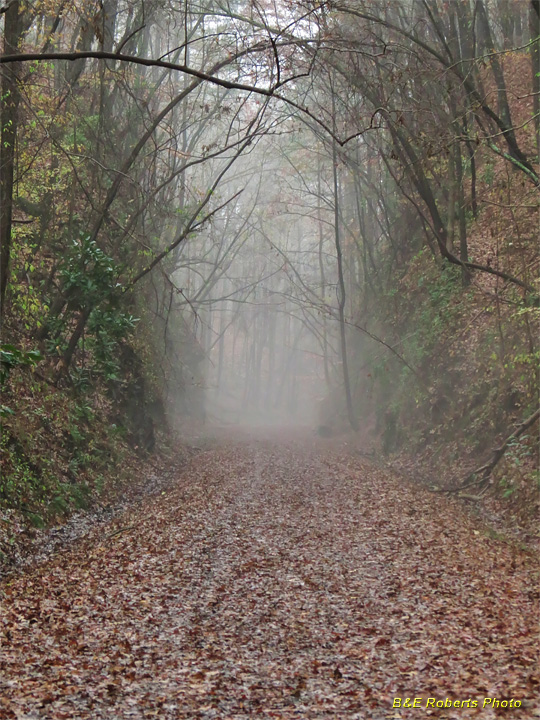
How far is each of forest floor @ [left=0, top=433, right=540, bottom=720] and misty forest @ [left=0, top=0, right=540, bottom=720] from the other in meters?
0.03

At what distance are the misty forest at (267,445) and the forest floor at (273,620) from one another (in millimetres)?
31

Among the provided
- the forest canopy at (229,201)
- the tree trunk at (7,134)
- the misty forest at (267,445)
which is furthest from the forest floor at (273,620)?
the tree trunk at (7,134)

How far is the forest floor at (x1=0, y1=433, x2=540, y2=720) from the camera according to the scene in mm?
4117

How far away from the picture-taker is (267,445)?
22516 millimetres

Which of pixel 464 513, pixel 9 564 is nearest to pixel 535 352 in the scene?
pixel 464 513

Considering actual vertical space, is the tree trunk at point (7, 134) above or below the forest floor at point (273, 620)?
above

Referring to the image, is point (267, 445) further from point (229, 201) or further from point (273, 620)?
point (273, 620)

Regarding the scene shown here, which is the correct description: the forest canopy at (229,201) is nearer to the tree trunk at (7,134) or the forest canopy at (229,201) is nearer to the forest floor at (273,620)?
the tree trunk at (7,134)

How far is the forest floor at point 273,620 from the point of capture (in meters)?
4.12

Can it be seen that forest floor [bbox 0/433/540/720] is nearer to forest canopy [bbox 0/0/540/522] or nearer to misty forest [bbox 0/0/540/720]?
misty forest [bbox 0/0/540/720]

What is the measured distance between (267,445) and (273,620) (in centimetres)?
1705

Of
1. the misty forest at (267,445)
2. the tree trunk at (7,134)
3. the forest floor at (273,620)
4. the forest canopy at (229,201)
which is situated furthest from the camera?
the forest canopy at (229,201)

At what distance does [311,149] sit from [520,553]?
22610 mm

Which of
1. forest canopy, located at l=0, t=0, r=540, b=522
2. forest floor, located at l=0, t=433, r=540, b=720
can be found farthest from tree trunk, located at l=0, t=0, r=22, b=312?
forest floor, located at l=0, t=433, r=540, b=720
